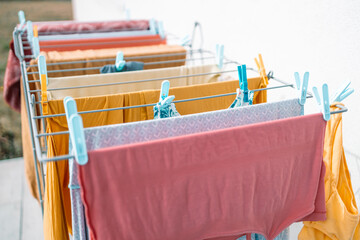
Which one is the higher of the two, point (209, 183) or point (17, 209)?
point (209, 183)

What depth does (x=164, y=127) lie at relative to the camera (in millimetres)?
723

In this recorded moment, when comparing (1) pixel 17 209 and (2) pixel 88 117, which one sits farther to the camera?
(1) pixel 17 209

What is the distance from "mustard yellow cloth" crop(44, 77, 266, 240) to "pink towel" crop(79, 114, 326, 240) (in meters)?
0.21

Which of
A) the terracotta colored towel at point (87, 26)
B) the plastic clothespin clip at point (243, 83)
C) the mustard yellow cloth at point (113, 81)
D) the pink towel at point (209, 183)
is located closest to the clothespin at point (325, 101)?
the pink towel at point (209, 183)

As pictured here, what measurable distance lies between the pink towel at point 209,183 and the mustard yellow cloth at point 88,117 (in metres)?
0.21

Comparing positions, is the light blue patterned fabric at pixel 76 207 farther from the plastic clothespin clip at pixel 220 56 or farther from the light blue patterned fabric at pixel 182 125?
the plastic clothespin clip at pixel 220 56

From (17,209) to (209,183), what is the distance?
1.84 m

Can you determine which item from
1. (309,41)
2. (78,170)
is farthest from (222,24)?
(78,170)

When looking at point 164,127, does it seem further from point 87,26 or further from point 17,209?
point 17,209

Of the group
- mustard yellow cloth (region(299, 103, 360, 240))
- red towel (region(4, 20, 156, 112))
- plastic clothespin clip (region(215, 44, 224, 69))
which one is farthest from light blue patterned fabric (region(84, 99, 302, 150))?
red towel (region(4, 20, 156, 112))

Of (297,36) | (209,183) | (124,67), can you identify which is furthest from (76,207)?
(297,36)

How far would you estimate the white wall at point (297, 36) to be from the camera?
3.21ft

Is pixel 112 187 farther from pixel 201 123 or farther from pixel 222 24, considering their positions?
pixel 222 24

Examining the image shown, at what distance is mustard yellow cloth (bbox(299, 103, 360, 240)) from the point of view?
0.88 metres
